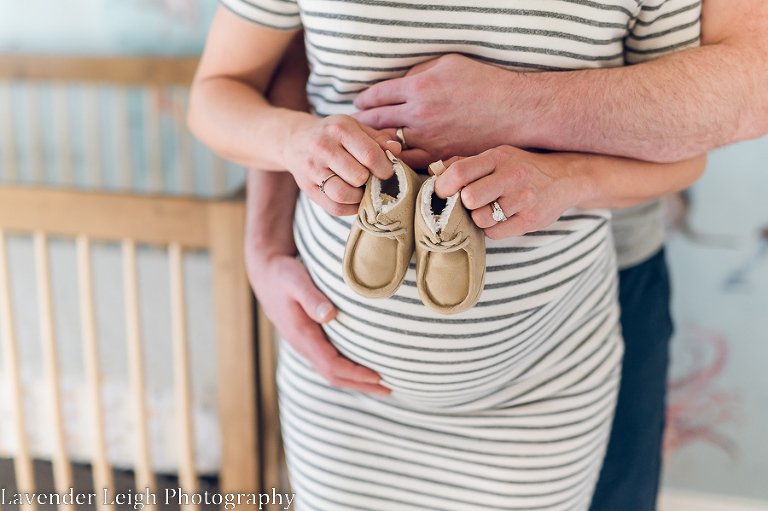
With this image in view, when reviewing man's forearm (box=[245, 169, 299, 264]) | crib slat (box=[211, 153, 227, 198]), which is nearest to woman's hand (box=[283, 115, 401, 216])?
man's forearm (box=[245, 169, 299, 264])

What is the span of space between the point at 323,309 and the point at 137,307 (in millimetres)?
438

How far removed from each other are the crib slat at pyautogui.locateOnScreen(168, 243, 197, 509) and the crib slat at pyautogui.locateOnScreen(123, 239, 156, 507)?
0.17 ft

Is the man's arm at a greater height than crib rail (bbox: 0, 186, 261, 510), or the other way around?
the man's arm

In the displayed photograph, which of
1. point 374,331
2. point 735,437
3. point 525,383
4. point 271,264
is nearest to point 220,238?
point 271,264

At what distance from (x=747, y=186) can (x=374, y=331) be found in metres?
0.92

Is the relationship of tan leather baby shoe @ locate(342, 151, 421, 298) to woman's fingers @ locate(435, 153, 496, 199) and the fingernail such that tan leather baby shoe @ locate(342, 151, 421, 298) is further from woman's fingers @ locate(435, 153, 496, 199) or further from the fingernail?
the fingernail

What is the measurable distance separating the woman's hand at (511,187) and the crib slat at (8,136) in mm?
1921

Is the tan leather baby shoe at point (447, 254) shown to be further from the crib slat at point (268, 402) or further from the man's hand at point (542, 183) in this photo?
the crib slat at point (268, 402)

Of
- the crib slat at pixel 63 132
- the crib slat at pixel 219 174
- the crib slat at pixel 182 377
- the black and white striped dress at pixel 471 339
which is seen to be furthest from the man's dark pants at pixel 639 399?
the crib slat at pixel 63 132

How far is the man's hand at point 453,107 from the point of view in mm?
546

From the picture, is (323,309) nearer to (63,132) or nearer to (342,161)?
(342,161)

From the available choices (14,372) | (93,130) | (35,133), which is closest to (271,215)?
(14,372)

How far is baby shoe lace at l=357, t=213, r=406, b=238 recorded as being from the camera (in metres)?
0.46

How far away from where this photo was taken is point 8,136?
1.89 m
